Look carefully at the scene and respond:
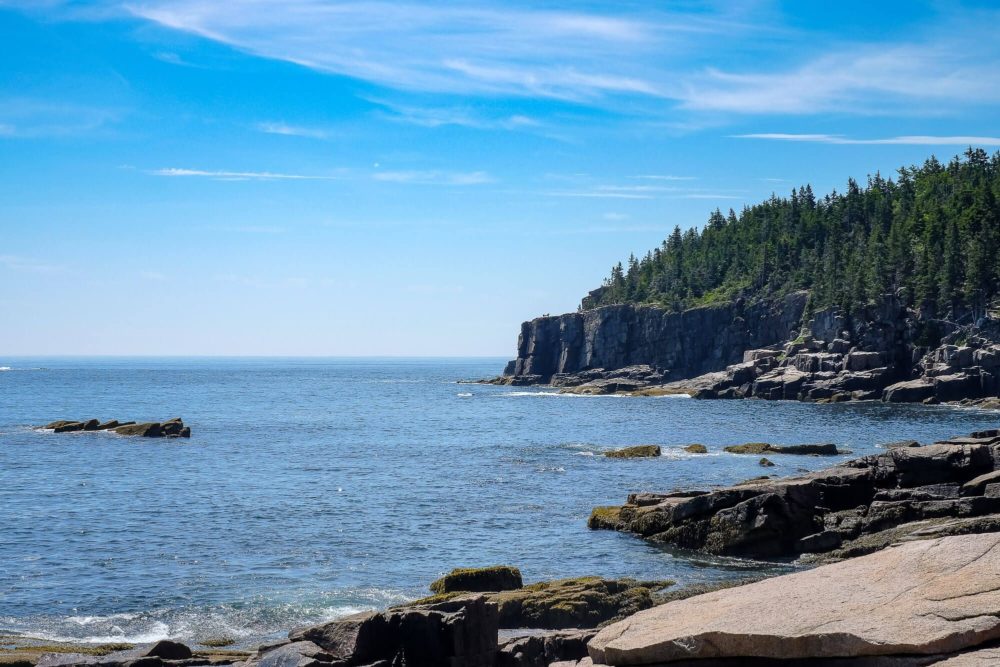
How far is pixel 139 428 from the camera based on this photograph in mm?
97688

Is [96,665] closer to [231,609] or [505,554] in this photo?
[231,609]

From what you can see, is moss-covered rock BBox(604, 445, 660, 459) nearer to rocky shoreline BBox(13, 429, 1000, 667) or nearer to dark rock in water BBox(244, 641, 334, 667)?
rocky shoreline BBox(13, 429, 1000, 667)

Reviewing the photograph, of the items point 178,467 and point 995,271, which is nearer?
point 178,467

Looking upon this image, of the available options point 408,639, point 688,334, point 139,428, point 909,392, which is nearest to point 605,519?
point 408,639

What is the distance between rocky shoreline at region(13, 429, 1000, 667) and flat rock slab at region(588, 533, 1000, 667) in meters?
0.02

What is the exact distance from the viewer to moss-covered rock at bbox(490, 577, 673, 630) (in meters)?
27.5

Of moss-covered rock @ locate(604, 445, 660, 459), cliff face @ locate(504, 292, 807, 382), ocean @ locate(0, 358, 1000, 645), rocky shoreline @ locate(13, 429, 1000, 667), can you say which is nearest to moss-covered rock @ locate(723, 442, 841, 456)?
ocean @ locate(0, 358, 1000, 645)

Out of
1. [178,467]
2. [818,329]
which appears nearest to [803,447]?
[178,467]

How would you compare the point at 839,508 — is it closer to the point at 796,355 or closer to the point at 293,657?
the point at 293,657

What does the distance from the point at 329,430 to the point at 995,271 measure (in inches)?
4113

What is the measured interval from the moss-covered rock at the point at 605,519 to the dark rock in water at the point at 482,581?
14096mm

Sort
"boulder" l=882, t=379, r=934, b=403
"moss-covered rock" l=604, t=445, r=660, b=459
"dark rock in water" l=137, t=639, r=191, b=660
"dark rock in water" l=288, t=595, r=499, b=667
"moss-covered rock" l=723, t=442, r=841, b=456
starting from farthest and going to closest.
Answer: "boulder" l=882, t=379, r=934, b=403
"moss-covered rock" l=723, t=442, r=841, b=456
"moss-covered rock" l=604, t=445, r=660, b=459
"dark rock in water" l=137, t=639, r=191, b=660
"dark rock in water" l=288, t=595, r=499, b=667

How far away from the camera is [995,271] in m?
144

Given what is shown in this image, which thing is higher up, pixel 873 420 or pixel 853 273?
pixel 853 273
